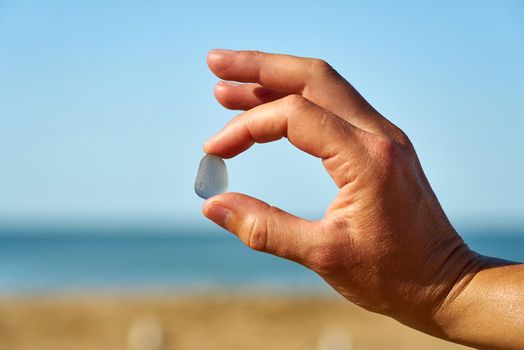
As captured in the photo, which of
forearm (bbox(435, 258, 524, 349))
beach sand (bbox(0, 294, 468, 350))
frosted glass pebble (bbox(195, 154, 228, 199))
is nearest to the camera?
forearm (bbox(435, 258, 524, 349))

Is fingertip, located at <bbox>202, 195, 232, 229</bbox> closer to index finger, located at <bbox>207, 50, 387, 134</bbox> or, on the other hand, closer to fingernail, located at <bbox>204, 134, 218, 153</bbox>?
fingernail, located at <bbox>204, 134, 218, 153</bbox>

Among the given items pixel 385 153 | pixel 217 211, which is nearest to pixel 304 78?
pixel 385 153

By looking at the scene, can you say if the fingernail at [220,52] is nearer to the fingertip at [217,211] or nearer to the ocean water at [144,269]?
the fingertip at [217,211]

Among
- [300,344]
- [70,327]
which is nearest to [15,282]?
[70,327]

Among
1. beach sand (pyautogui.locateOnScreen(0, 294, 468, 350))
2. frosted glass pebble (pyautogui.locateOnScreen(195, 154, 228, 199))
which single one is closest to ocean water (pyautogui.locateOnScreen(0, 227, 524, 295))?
beach sand (pyautogui.locateOnScreen(0, 294, 468, 350))

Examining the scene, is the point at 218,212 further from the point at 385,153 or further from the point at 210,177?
the point at 385,153
